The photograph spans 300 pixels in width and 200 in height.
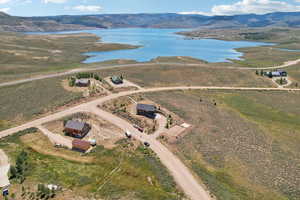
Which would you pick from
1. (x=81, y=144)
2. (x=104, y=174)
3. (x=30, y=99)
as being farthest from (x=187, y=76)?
(x=104, y=174)

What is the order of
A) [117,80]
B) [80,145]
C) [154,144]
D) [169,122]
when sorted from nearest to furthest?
[80,145] < [154,144] < [169,122] < [117,80]

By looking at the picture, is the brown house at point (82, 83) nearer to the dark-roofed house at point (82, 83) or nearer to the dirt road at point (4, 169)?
the dark-roofed house at point (82, 83)

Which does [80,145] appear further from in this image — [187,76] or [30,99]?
[187,76]

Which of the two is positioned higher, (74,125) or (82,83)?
(82,83)

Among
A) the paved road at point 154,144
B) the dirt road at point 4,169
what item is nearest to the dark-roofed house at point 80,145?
the paved road at point 154,144

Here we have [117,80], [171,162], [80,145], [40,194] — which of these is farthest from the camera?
[117,80]

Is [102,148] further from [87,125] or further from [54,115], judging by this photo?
[54,115]

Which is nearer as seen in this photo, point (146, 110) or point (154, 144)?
point (154, 144)

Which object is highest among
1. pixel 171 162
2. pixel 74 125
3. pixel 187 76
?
pixel 187 76
